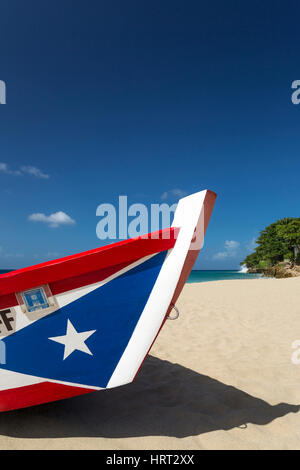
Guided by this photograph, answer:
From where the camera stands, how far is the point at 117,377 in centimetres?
202

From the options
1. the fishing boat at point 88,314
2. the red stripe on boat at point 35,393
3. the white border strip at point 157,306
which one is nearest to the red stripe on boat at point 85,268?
the fishing boat at point 88,314

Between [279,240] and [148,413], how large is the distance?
49018 millimetres

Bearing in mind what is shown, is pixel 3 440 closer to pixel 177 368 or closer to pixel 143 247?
pixel 143 247

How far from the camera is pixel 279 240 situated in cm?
4575

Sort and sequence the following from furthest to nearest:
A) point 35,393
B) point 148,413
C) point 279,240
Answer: point 279,240 → point 148,413 → point 35,393

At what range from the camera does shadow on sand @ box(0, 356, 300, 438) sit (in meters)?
2.11

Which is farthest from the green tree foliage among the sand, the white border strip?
the white border strip

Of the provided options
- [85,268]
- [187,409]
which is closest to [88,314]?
[85,268]

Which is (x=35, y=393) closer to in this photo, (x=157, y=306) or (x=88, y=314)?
(x=88, y=314)

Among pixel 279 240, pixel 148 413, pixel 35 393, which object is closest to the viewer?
pixel 35 393

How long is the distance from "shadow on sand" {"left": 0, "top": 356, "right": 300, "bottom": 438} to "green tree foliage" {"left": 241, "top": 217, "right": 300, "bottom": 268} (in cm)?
4075

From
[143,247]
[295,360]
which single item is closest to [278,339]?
[295,360]

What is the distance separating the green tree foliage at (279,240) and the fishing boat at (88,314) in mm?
41639
